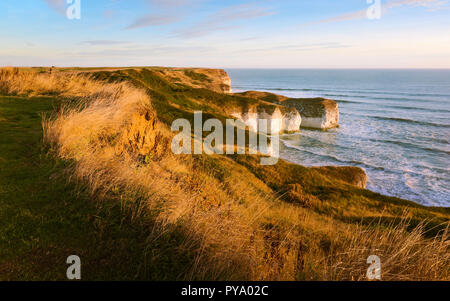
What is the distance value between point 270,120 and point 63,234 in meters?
47.1

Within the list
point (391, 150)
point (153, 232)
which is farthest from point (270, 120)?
point (153, 232)

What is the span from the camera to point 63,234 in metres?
4.45

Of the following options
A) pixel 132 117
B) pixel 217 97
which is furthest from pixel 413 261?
pixel 217 97

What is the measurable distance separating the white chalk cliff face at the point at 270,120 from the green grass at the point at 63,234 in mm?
39662

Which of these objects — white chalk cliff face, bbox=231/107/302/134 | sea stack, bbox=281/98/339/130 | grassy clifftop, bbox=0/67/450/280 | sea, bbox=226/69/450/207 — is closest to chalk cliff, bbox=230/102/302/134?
white chalk cliff face, bbox=231/107/302/134

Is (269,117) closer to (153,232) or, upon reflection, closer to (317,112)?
(317,112)

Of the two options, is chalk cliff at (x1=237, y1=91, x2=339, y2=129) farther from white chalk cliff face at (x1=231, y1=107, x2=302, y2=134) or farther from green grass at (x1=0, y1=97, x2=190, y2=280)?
green grass at (x1=0, y1=97, x2=190, y2=280)

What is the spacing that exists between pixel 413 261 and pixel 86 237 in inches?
245

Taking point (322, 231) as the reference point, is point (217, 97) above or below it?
above

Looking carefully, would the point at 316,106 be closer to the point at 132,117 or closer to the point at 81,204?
the point at 132,117

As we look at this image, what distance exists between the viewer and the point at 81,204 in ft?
A: 17.7

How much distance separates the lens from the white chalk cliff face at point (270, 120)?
46688mm

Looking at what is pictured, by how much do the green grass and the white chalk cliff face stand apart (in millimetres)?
39662

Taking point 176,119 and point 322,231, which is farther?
point 176,119
